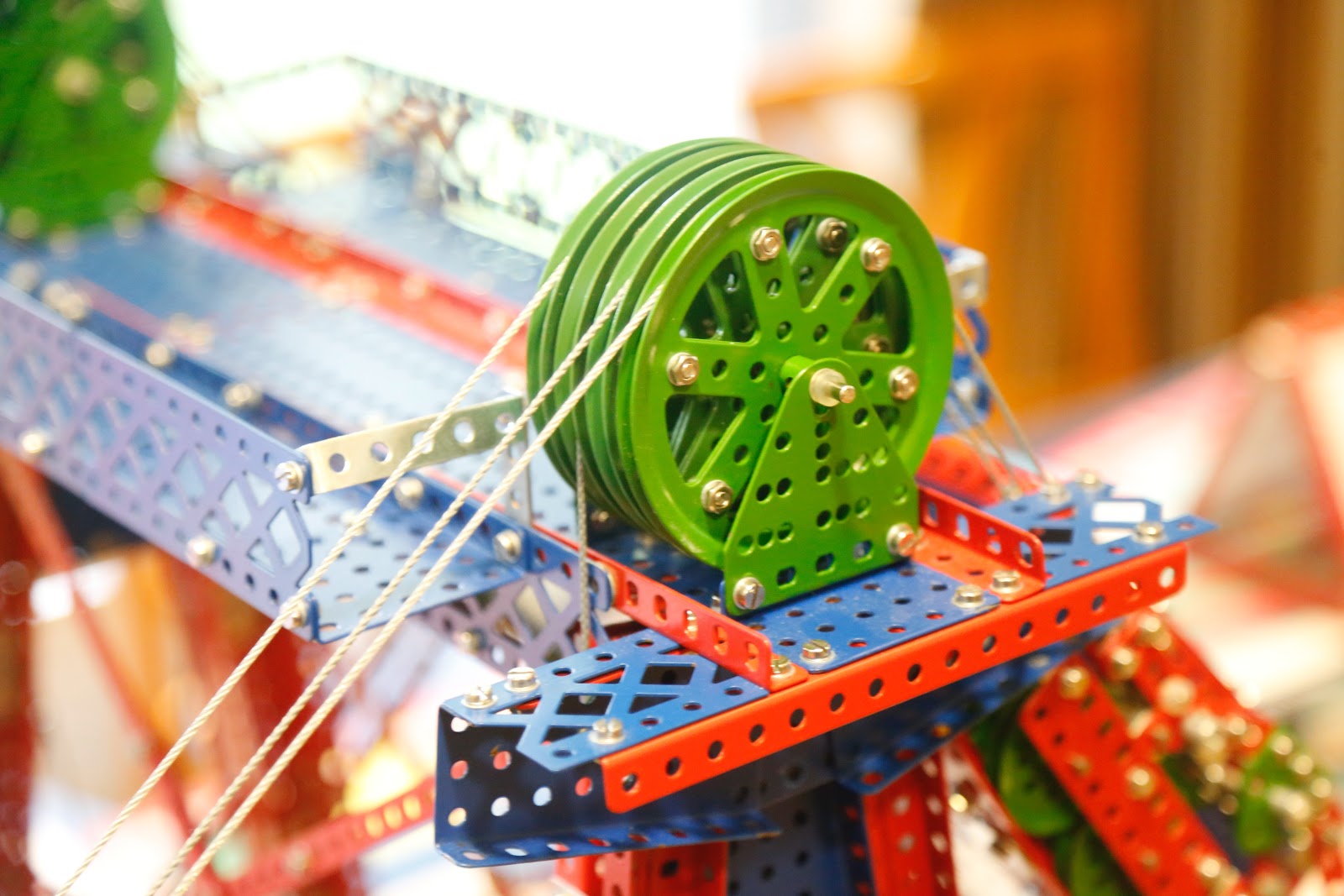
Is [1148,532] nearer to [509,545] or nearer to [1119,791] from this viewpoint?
[1119,791]

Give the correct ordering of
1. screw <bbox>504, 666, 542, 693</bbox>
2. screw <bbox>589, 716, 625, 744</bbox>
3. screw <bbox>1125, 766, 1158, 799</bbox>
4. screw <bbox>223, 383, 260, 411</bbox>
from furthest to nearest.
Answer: screw <bbox>223, 383, 260, 411</bbox> < screw <bbox>1125, 766, 1158, 799</bbox> < screw <bbox>504, 666, 542, 693</bbox> < screw <bbox>589, 716, 625, 744</bbox>

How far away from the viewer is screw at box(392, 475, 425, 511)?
204cm

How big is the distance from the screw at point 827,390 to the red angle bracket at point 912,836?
1.54 ft

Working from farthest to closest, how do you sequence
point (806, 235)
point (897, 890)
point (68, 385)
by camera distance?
1. point (68, 385)
2. point (897, 890)
3. point (806, 235)

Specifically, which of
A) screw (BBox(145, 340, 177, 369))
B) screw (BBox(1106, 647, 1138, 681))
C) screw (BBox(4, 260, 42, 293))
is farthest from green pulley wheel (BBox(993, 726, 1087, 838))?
screw (BBox(4, 260, 42, 293))

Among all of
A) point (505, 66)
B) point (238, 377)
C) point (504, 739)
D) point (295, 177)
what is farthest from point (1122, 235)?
point (504, 739)

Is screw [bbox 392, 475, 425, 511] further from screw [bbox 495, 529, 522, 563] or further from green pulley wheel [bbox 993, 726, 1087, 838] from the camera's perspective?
green pulley wheel [bbox 993, 726, 1087, 838]

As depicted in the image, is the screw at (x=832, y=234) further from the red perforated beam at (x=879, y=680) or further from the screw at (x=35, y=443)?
the screw at (x=35, y=443)

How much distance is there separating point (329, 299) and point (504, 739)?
134 centimetres

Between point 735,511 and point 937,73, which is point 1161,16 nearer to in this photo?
point 937,73

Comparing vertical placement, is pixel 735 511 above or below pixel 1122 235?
above

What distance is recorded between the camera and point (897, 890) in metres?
1.92

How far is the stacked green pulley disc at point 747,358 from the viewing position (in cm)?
163

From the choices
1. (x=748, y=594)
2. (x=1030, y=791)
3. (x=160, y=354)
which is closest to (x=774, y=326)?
(x=748, y=594)
